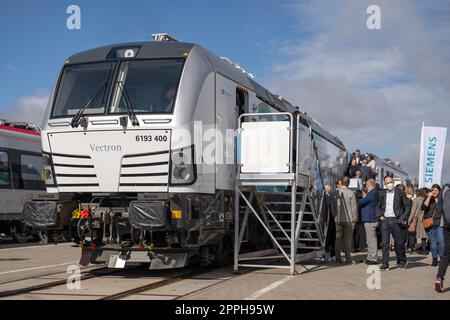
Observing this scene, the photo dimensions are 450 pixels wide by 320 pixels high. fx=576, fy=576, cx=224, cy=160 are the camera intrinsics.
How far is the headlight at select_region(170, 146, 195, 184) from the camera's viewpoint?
9008 mm

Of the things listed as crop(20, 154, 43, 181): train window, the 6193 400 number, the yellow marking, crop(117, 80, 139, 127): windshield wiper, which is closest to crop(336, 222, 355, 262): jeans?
the yellow marking

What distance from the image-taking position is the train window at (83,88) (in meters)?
9.62

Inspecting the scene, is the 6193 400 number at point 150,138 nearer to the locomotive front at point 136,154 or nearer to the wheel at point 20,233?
the locomotive front at point 136,154

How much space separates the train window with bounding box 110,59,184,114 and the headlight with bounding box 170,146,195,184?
2.30 ft

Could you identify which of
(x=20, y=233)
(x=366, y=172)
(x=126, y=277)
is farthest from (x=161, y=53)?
(x=20, y=233)

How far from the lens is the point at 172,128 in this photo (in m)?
9.01

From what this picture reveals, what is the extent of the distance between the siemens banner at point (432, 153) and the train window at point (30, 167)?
13121 millimetres

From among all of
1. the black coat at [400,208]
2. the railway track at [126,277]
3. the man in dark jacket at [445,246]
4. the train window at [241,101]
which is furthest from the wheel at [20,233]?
the man in dark jacket at [445,246]

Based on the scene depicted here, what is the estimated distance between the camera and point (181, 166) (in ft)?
29.6

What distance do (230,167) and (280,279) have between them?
2.20m
